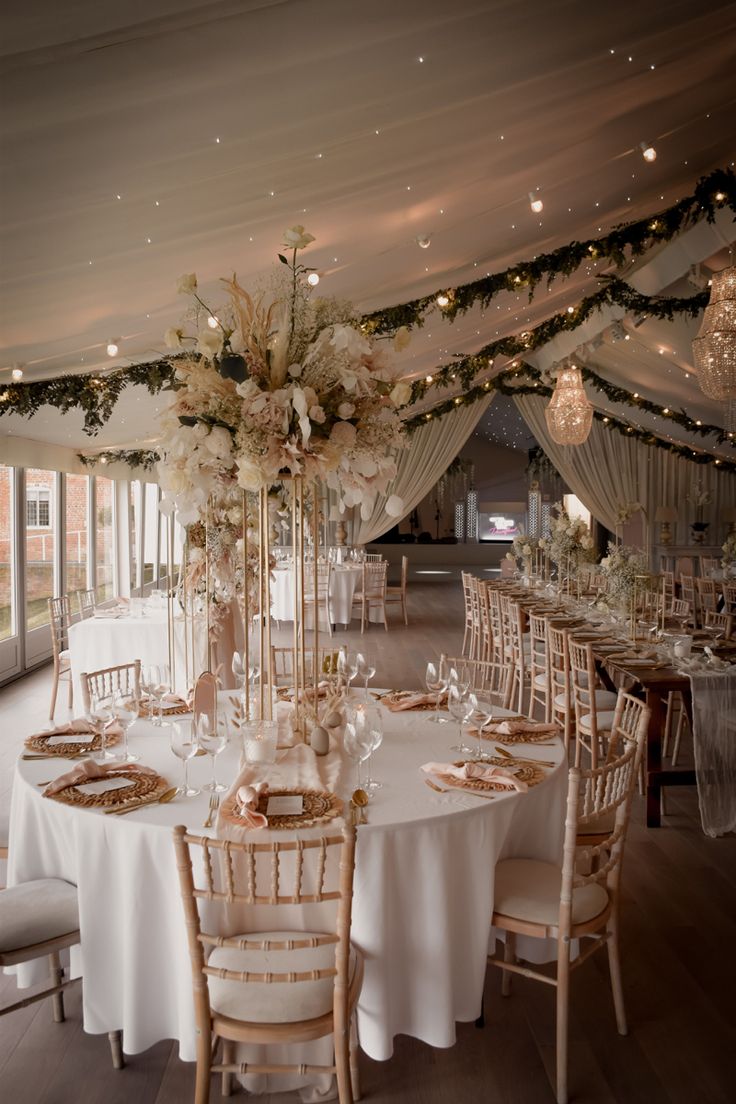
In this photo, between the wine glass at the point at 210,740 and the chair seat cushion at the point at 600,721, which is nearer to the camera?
the wine glass at the point at 210,740

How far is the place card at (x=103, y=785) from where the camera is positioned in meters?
2.59

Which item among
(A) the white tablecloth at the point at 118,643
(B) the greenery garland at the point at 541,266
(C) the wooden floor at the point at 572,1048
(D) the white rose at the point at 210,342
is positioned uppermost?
(B) the greenery garland at the point at 541,266

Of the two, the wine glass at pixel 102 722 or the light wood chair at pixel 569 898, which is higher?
the wine glass at pixel 102 722

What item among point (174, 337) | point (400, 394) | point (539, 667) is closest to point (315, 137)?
point (174, 337)

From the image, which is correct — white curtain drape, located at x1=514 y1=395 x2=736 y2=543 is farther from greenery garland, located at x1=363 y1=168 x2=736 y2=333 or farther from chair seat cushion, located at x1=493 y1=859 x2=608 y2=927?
chair seat cushion, located at x1=493 y1=859 x2=608 y2=927

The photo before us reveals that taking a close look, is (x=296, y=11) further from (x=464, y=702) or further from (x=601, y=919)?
(x=601, y=919)

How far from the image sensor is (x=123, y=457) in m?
11.4

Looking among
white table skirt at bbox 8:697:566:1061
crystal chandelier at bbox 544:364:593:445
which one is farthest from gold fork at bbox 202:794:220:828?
crystal chandelier at bbox 544:364:593:445

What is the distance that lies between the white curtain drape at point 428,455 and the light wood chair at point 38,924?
1215 cm

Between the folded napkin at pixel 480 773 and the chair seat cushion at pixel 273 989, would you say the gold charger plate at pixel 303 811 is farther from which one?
the folded napkin at pixel 480 773

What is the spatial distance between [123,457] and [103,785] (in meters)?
9.41

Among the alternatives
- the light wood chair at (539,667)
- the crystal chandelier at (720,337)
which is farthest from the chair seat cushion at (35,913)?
the crystal chandelier at (720,337)

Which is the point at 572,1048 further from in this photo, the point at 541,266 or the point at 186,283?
the point at 541,266

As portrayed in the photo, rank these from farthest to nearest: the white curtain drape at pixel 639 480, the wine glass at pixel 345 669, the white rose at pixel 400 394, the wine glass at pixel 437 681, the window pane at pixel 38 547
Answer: the white curtain drape at pixel 639 480, the window pane at pixel 38 547, the wine glass at pixel 345 669, the wine glass at pixel 437 681, the white rose at pixel 400 394
